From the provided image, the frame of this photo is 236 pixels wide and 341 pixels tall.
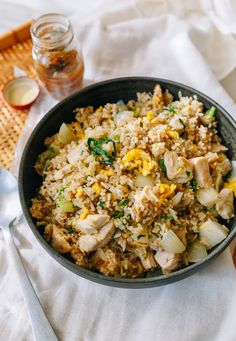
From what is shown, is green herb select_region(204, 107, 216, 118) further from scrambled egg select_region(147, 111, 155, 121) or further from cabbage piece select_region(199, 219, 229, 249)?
cabbage piece select_region(199, 219, 229, 249)

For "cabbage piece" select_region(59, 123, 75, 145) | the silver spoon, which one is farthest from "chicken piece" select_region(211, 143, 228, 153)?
the silver spoon

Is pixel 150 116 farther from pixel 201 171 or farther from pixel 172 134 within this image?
pixel 201 171

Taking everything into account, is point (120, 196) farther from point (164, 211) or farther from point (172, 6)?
point (172, 6)

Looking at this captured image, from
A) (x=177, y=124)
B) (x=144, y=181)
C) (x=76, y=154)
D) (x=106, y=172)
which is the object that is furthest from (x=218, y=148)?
(x=76, y=154)

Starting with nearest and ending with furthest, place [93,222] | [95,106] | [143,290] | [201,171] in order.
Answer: [93,222] → [201,171] → [143,290] → [95,106]

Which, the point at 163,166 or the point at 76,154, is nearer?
the point at 163,166

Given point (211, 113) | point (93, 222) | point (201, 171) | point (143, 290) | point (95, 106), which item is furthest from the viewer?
point (95, 106)

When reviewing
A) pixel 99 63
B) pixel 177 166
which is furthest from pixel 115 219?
pixel 99 63
